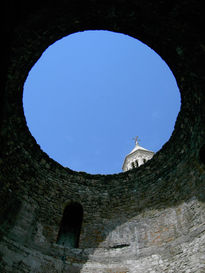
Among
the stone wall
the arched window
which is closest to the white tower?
the stone wall

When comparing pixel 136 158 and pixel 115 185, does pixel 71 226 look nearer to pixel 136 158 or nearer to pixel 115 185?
pixel 115 185

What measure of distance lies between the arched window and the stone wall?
31 centimetres

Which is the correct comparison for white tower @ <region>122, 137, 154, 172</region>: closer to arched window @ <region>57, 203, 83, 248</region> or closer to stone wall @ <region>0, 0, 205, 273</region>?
stone wall @ <region>0, 0, 205, 273</region>

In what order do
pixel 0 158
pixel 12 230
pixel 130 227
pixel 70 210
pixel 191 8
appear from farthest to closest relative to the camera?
pixel 70 210 → pixel 130 227 → pixel 0 158 → pixel 12 230 → pixel 191 8

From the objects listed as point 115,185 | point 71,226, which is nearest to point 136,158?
point 115,185

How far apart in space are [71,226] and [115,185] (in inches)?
84.1

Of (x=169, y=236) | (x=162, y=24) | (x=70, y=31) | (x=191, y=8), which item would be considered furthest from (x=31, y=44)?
(x=169, y=236)

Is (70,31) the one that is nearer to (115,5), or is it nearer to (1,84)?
(115,5)

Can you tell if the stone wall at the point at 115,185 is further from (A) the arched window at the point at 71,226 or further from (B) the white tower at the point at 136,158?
(B) the white tower at the point at 136,158

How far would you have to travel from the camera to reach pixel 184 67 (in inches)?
271

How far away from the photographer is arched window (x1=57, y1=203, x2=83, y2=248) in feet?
26.1

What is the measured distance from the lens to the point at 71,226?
28.1ft

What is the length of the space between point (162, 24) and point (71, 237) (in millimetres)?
6647

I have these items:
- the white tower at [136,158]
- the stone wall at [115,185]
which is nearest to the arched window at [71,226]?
the stone wall at [115,185]
